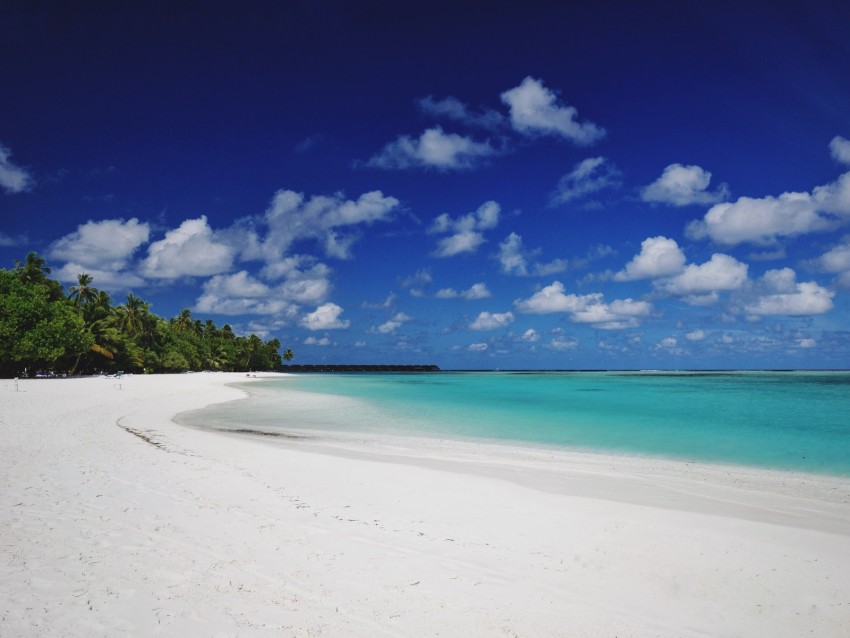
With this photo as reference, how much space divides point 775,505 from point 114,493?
1196 cm

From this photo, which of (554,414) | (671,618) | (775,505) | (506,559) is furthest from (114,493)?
(554,414)

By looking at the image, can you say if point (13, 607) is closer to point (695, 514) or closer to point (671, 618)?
point (671, 618)

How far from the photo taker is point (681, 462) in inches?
579

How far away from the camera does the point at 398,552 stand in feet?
19.7

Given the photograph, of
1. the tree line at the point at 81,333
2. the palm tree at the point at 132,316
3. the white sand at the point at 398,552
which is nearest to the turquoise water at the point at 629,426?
the white sand at the point at 398,552

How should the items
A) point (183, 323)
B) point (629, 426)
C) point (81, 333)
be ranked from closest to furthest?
point (629, 426) → point (81, 333) → point (183, 323)

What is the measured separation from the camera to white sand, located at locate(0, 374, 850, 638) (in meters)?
4.48

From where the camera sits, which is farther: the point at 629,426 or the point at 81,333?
the point at 81,333

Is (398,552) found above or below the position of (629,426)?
above

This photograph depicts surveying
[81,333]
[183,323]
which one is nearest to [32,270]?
[81,333]

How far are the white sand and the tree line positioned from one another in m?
47.6

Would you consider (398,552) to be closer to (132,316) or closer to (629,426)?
(629,426)

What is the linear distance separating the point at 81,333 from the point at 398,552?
215 ft

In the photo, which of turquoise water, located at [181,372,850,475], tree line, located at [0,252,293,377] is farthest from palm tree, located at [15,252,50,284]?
turquoise water, located at [181,372,850,475]
